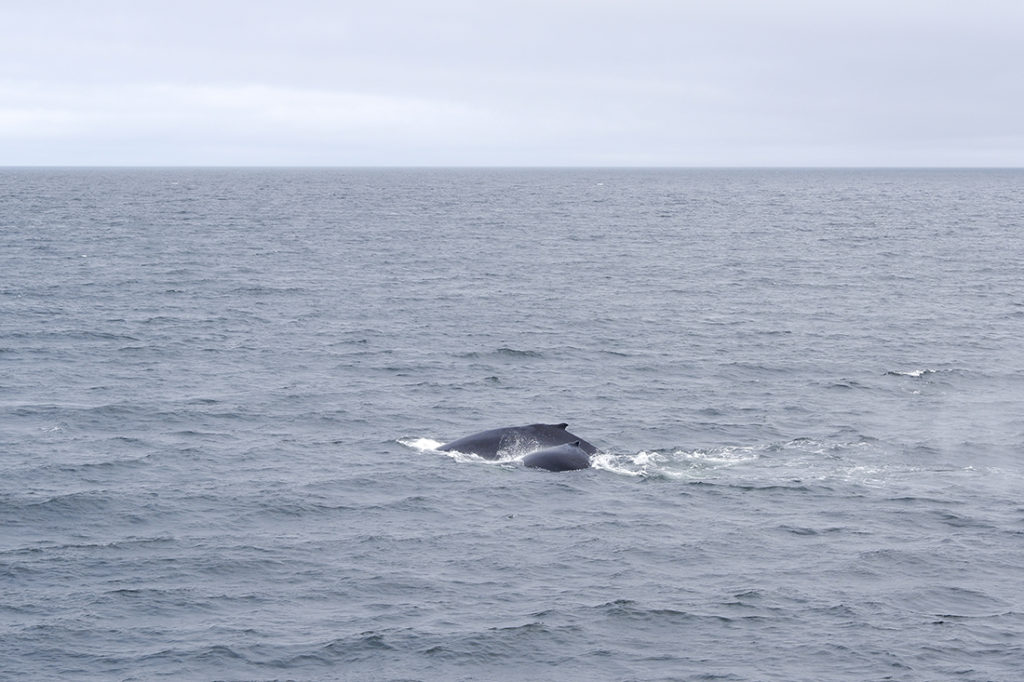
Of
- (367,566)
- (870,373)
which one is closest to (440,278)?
(870,373)

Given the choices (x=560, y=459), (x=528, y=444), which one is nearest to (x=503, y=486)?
(x=560, y=459)

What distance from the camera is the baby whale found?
4412cm

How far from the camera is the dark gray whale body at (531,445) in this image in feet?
144

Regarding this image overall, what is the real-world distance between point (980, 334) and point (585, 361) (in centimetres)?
2396

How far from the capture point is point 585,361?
64312 mm

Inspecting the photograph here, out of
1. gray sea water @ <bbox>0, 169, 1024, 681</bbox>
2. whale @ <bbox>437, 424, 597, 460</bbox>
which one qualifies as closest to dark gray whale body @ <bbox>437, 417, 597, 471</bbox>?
whale @ <bbox>437, 424, 597, 460</bbox>

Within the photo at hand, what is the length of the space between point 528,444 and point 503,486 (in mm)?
3865

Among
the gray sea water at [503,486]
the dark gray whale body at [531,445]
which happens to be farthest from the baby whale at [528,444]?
the gray sea water at [503,486]

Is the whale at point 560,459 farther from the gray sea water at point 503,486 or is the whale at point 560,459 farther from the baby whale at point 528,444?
the gray sea water at point 503,486

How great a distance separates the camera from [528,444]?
45031mm

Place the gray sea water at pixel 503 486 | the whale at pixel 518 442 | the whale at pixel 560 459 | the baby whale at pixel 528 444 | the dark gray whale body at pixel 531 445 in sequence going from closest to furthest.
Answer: the gray sea water at pixel 503 486 → the whale at pixel 560 459 → the dark gray whale body at pixel 531 445 → the baby whale at pixel 528 444 → the whale at pixel 518 442

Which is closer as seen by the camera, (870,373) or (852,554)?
(852,554)

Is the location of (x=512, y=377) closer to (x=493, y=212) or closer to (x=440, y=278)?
(x=440, y=278)

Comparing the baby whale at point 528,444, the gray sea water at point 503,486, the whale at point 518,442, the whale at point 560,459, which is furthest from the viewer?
the whale at point 518,442
